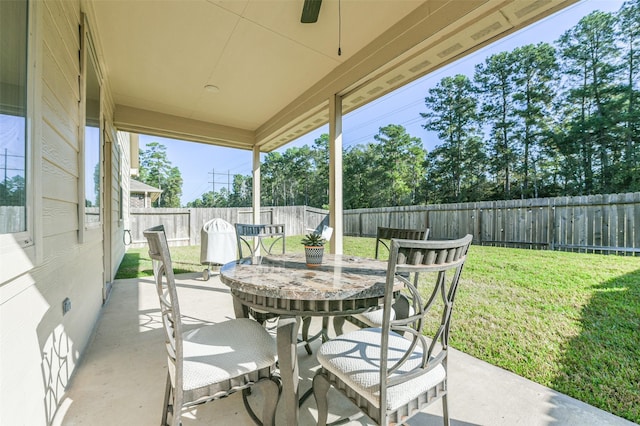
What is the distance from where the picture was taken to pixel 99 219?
299 centimetres

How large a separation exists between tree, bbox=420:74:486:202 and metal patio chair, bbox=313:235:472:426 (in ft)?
6.04

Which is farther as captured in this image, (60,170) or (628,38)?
(628,38)

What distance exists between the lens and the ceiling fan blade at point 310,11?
215 cm

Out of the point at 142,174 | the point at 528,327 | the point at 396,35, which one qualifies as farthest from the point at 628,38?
the point at 142,174

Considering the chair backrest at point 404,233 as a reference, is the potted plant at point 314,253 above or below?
below

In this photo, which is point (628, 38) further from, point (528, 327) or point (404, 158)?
point (528, 327)

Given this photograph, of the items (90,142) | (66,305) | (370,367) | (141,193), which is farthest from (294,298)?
(141,193)

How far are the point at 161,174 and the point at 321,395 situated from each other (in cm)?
2632

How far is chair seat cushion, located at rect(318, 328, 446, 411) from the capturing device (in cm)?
102

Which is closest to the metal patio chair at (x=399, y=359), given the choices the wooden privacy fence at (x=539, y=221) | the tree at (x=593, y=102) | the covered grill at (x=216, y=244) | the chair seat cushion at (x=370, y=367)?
the chair seat cushion at (x=370, y=367)

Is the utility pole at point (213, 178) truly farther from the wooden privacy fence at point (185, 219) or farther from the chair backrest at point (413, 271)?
the chair backrest at point (413, 271)

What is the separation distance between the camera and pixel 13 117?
102 cm

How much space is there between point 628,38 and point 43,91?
3.57m

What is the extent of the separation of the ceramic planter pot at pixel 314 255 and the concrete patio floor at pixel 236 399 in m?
0.78
